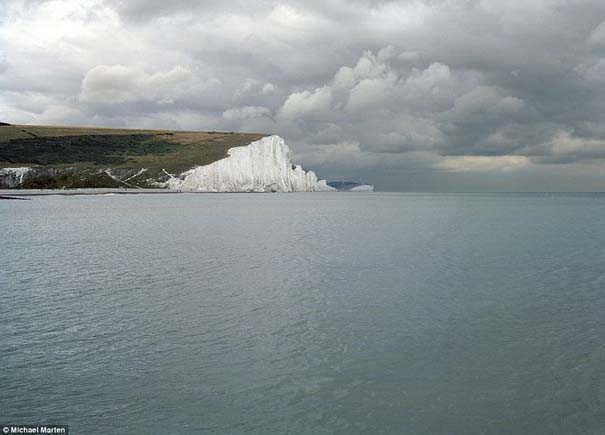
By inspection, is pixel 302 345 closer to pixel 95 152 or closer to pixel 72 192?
pixel 72 192

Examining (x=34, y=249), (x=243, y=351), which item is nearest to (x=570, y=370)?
(x=243, y=351)

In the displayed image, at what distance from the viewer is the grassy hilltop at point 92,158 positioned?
15175 cm

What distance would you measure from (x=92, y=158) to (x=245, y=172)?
2010 inches

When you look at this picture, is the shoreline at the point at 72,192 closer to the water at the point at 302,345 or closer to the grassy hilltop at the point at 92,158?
the grassy hilltop at the point at 92,158

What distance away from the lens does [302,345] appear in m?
11.7

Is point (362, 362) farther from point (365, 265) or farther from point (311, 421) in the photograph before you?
point (365, 265)

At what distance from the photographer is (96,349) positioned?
36.6 feet

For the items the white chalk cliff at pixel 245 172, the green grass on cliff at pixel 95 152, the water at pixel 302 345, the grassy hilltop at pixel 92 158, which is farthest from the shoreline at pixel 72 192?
the water at pixel 302 345

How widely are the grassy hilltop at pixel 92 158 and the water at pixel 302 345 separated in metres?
140

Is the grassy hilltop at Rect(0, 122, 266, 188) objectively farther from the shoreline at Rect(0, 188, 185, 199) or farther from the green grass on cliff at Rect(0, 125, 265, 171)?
the shoreline at Rect(0, 188, 185, 199)

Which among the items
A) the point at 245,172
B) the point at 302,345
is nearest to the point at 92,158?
the point at 245,172

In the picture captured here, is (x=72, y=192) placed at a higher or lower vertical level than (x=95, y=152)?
lower

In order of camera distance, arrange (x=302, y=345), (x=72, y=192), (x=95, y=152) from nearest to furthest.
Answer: (x=302, y=345), (x=72, y=192), (x=95, y=152)

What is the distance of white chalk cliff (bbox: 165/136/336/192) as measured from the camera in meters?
165
